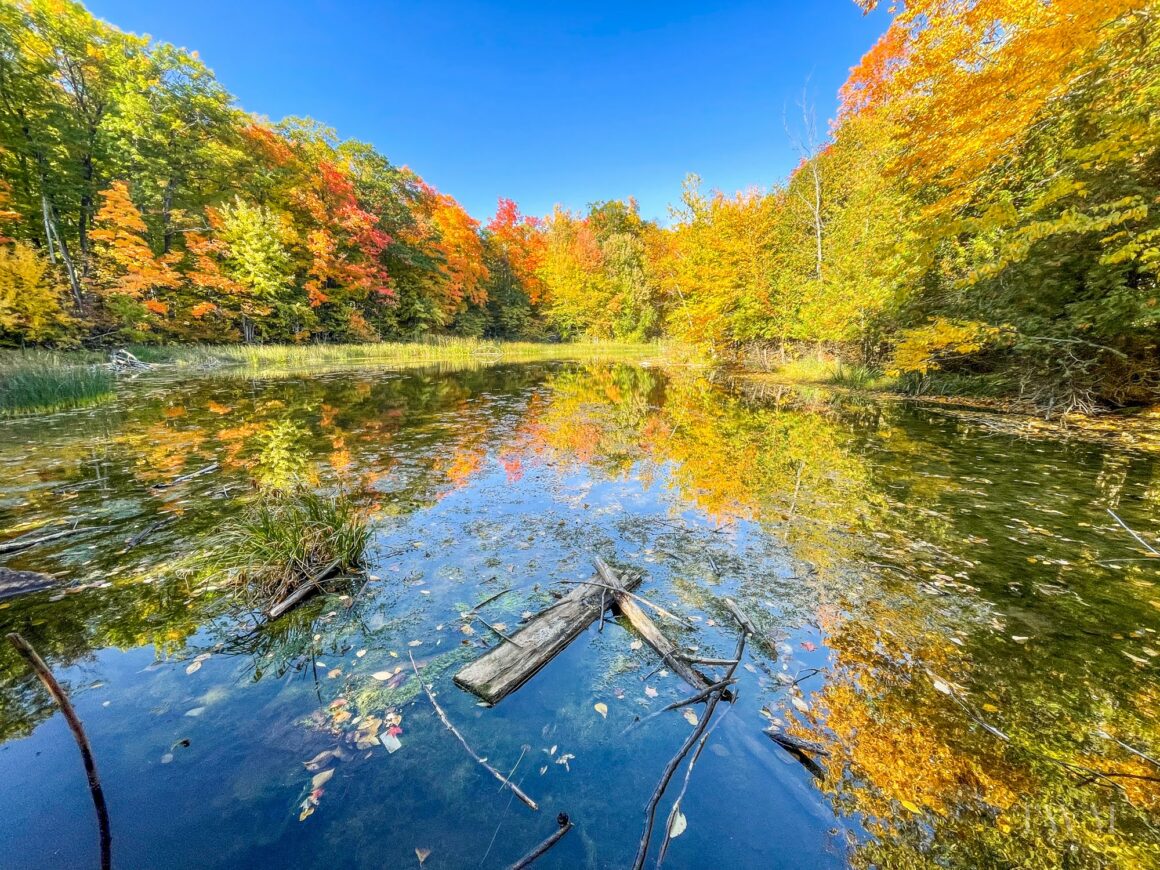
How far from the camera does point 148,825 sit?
1.76 meters

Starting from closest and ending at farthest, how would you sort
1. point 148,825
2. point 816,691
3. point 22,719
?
1. point 148,825
2. point 22,719
3. point 816,691

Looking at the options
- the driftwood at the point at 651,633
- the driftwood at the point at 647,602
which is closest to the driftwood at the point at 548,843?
the driftwood at the point at 651,633

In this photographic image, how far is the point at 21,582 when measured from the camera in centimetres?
329

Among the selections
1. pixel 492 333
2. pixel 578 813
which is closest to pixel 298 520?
pixel 578 813

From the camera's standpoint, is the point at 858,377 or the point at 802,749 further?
the point at 858,377

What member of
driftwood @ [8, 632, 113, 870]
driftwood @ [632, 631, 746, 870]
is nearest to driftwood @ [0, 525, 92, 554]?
driftwood @ [8, 632, 113, 870]

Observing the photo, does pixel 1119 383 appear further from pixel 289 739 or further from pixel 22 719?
pixel 22 719

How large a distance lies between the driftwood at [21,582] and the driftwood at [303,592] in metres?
1.89

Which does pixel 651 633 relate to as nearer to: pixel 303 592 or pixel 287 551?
pixel 303 592

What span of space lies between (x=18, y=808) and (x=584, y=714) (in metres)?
2.48

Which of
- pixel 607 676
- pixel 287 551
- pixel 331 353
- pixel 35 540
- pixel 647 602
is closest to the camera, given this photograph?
pixel 607 676

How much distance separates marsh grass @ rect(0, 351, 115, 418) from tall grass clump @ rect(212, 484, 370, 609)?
929 cm

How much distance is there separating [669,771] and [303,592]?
9.59ft

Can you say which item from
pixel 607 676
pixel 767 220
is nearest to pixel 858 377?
pixel 767 220
